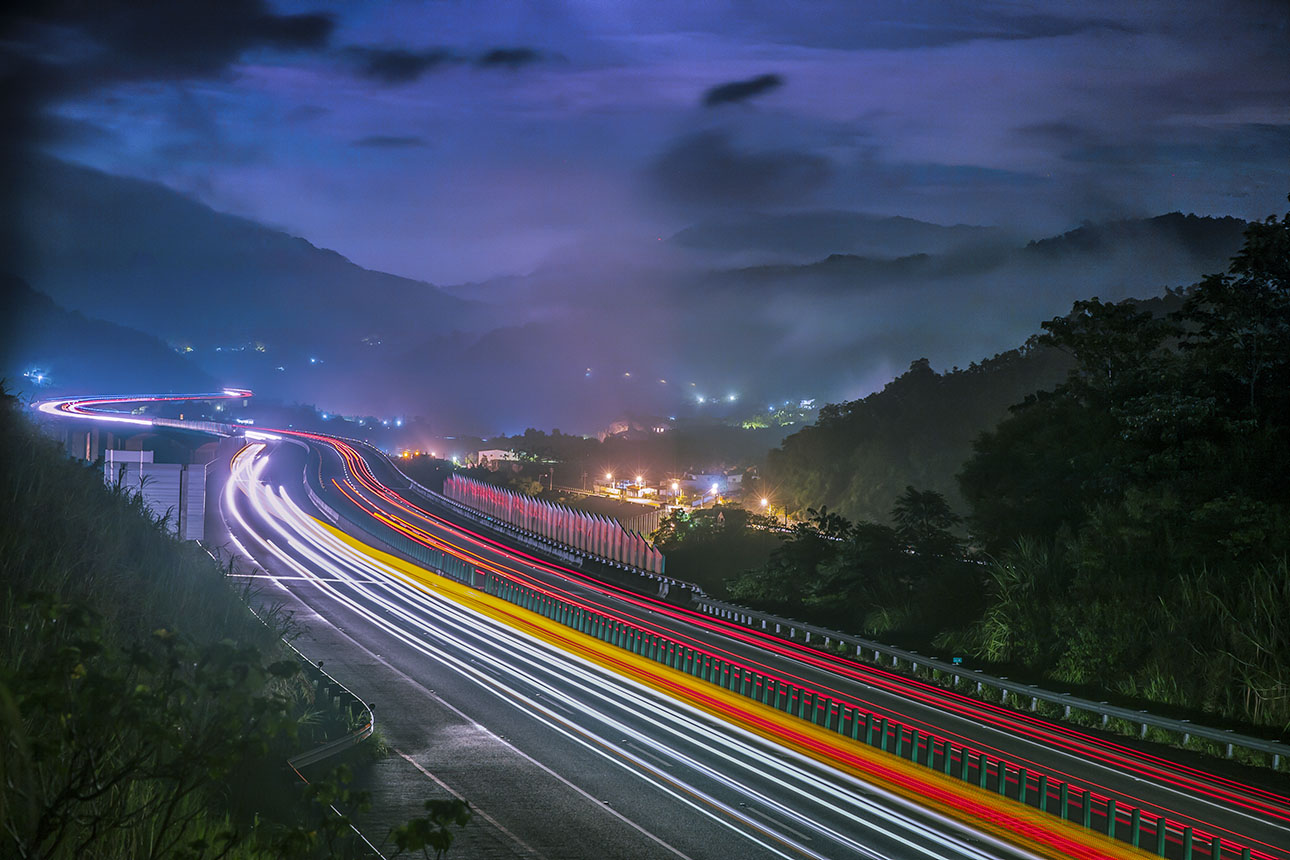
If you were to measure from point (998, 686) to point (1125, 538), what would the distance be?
10.6m

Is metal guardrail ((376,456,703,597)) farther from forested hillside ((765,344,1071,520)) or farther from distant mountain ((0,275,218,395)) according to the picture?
forested hillside ((765,344,1071,520))

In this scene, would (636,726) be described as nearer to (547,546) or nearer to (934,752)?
(934,752)

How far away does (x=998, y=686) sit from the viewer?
2962 centimetres

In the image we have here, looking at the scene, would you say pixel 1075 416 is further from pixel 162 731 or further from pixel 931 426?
pixel 931 426

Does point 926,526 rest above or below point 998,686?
above

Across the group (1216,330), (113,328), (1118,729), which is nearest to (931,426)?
(1216,330)

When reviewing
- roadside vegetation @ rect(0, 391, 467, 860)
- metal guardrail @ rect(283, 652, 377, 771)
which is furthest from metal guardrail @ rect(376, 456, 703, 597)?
roadside vegetation @ rect(0, 391, 467, 860)

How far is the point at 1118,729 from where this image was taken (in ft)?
88.3

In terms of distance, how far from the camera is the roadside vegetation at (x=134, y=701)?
6375mm

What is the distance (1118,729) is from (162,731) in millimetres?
26579

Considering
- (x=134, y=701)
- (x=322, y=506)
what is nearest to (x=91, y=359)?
(x=322, y=506)

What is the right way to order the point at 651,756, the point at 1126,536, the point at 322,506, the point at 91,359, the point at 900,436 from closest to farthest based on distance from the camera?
the point at 651,756
the point at 1126,536
the point at 322,506
the point at 900,436
the point at 91,359

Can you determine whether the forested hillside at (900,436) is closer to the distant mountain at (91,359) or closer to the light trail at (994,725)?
the light trail at (994,725)

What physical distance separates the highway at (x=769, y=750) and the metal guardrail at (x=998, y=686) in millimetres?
1037
